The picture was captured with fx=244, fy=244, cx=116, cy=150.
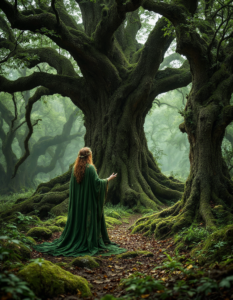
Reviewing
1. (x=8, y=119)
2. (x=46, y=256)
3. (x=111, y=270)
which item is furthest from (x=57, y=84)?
(x=8, y=119)

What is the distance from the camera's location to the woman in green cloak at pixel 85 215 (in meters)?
5.48

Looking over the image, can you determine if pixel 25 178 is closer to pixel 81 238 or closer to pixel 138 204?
pixel 138 204

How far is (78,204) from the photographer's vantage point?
580cm

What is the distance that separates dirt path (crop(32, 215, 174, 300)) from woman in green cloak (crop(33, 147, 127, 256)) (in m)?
0.53

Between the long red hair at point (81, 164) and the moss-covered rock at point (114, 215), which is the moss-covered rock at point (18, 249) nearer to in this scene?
the long red hair at point (81, 164)

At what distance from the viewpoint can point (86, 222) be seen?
18.4ft

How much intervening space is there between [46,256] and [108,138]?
7.28m

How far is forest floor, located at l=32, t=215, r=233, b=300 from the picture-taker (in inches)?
97.5

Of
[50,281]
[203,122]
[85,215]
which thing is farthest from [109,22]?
[50,281]

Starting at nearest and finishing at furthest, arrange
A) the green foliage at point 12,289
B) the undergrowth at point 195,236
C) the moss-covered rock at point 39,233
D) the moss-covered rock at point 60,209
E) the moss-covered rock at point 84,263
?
1. the green foliage at point 12,289
2. the moss-covered rock at point 84,263
3. the undergrowth at point 195,236
4. the moss-covered rock at point 39,233
5. the moss-covered rock at point 60,209

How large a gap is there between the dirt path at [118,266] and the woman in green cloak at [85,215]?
531 millimetres

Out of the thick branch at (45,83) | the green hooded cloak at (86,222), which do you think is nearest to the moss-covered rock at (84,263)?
the green hooded cloak at (86,222)

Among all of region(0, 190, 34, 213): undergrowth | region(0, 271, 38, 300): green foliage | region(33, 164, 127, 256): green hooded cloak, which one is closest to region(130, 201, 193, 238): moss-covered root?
region(33, 164, 127, 256): green hooded cloak

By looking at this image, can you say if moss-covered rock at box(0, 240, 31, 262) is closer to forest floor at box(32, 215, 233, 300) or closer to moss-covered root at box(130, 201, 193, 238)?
forest floor at box(32, 215, 233, 300)
